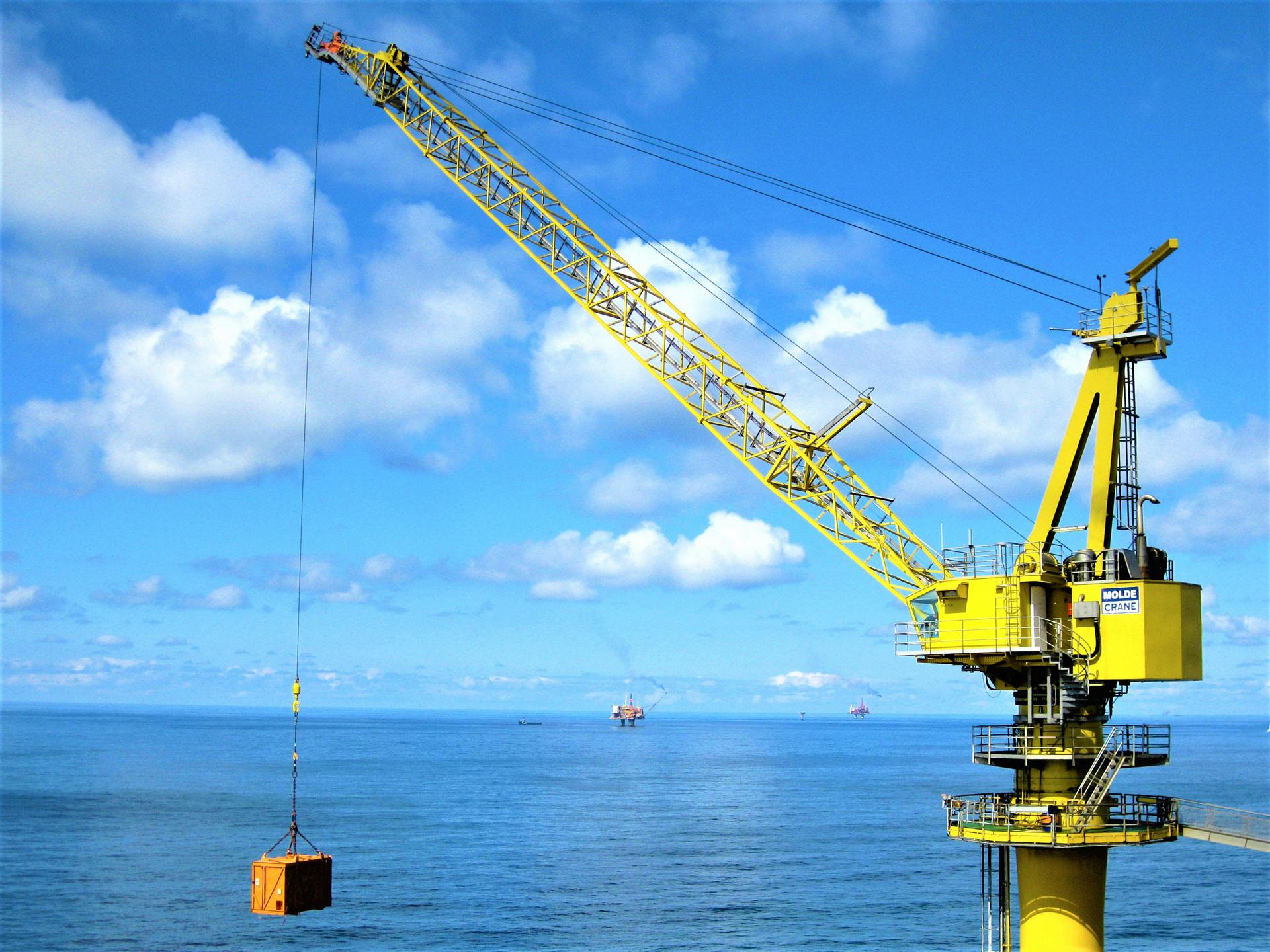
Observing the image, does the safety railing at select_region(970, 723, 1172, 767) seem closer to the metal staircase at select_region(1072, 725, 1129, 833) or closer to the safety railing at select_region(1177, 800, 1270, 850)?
the metal staircase at select_region(1072, 725, 1129, 833)

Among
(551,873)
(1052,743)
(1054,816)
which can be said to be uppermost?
(1052,743)

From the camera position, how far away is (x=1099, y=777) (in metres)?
40.2

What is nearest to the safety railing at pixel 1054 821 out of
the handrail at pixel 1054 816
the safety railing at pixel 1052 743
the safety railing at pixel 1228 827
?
the handrail at pixel 1054 816

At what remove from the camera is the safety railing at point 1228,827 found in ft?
128

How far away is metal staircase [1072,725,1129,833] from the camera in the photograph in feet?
130

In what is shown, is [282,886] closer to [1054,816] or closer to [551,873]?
[1054,816]

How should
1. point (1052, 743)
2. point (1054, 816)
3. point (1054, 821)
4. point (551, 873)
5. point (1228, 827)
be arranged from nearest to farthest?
point (1228, 827) < point (1054, 821) < point (1054, 816) < point (1052, 743) < point (551, 873)

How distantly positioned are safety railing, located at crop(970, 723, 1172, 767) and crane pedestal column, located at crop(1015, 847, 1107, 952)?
10.8ft

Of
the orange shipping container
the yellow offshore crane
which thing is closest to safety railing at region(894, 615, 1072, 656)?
the yellow offshore crane

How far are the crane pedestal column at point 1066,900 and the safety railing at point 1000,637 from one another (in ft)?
23.0

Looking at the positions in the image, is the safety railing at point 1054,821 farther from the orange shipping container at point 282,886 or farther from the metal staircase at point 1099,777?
the orange shipping container at point 282,886

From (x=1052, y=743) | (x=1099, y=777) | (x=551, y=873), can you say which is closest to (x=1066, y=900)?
(x=1099, y=777)

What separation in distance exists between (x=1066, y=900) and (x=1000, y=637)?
9213 mm

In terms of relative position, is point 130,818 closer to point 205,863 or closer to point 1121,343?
point 205,863
